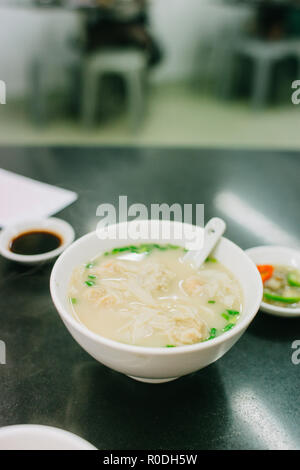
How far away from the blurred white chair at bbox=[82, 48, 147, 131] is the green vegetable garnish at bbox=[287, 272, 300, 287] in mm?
4452

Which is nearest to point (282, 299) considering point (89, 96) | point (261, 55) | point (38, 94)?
point (89, 96)

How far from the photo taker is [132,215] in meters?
1.75

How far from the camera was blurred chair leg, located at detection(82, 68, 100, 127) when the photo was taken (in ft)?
17.8

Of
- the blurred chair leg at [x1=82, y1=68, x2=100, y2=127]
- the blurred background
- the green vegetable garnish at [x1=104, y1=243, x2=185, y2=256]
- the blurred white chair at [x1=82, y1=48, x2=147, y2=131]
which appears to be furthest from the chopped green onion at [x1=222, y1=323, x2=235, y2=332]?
the blurred chair leg at [x1=82, y1=68, x2=100, y2=127]

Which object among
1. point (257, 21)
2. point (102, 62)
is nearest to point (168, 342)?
point (102, 62)

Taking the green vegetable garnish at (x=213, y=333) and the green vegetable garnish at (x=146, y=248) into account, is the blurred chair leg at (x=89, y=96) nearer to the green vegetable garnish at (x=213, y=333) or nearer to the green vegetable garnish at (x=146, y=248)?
the green vegetable garnish at (x=146, y=248)

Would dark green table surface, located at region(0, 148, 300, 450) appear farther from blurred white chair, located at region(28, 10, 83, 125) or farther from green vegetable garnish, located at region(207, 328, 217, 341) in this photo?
blurred white chair, located at region(28, 10, 83, 125)

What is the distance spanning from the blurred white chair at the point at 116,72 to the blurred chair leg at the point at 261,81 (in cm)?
171

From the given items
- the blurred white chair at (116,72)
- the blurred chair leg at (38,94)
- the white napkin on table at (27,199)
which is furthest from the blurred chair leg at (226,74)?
the white napkin on table at (27,199)

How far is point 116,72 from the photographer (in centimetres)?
538

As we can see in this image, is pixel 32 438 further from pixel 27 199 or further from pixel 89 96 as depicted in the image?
pixel 89 96

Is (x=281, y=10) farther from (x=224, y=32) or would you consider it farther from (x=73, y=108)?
(x=73, y=108)
